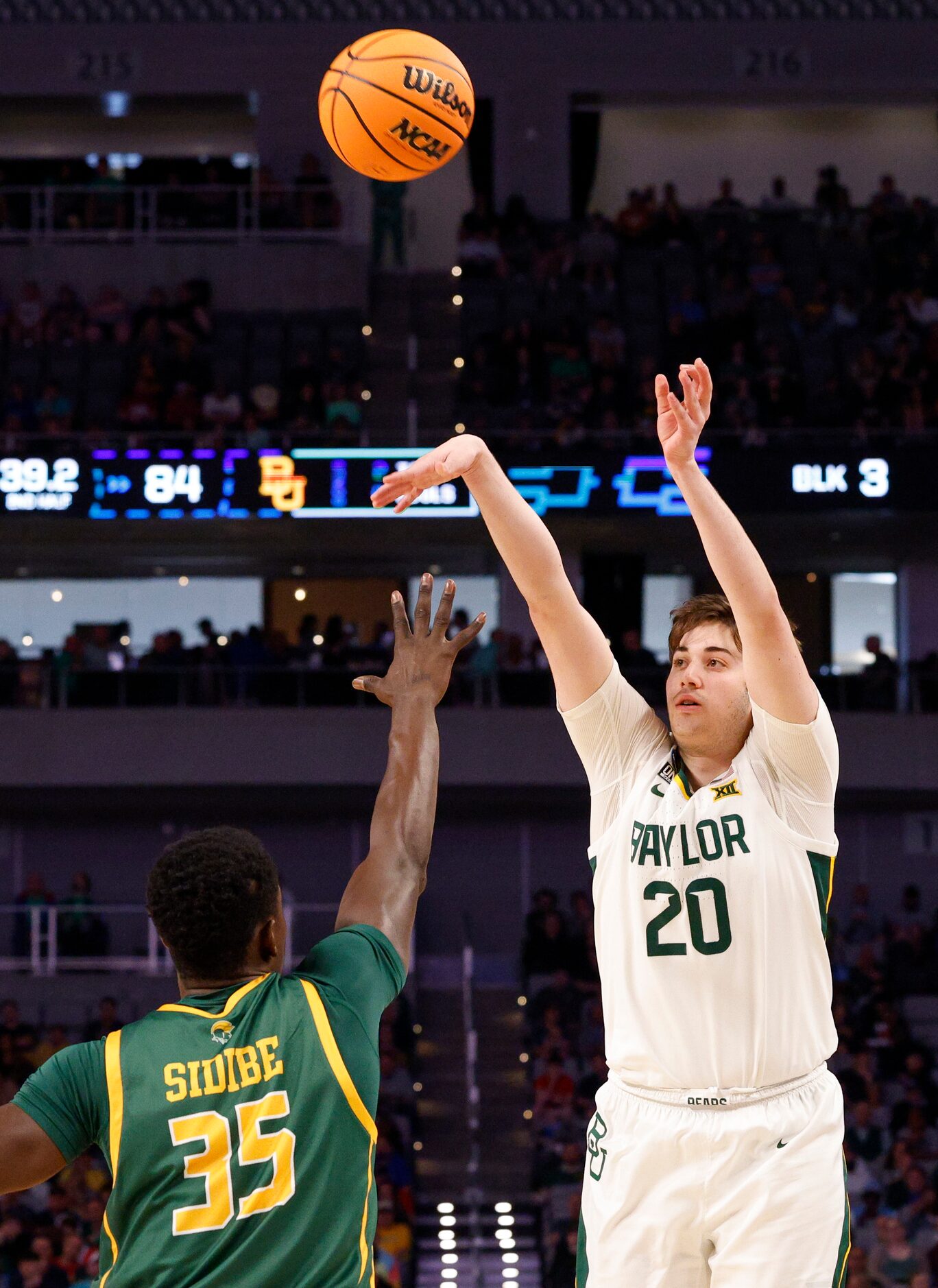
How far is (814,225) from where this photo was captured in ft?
73.1

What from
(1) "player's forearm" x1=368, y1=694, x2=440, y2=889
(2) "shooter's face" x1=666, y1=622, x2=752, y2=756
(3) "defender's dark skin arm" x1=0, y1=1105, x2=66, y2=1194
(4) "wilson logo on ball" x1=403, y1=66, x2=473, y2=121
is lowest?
(3) "defender's dark skin arm" x1=0, y1=1105, x2=66, y2=1194

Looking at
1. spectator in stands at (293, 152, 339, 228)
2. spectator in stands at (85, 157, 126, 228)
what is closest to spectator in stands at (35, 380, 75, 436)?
spectator in stands at (85, 157, 126, 228)

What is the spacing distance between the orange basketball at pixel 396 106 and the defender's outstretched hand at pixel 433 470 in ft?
15.1

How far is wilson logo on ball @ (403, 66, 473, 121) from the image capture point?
319 inches

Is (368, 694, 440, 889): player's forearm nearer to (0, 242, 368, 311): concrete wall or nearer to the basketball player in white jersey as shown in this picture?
the basketball player in white jersey

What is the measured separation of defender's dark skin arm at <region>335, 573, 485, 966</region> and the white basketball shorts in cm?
79

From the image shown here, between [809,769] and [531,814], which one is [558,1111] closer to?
[531,814]

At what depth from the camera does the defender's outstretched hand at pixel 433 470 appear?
3752mm

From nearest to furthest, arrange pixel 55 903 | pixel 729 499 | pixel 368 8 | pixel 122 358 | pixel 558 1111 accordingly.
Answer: pixel 558 1111
pixel 729 499
pixel 55 903
pixel 122 358
pixel 368 8

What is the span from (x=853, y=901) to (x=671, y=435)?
15731 millimetres

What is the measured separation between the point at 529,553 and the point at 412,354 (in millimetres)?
16821

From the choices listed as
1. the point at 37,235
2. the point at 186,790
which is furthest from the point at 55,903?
the point at 37,235

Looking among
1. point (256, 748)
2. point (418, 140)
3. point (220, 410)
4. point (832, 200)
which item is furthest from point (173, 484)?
point (832, 200)

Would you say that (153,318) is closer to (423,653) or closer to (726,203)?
(726,203)
